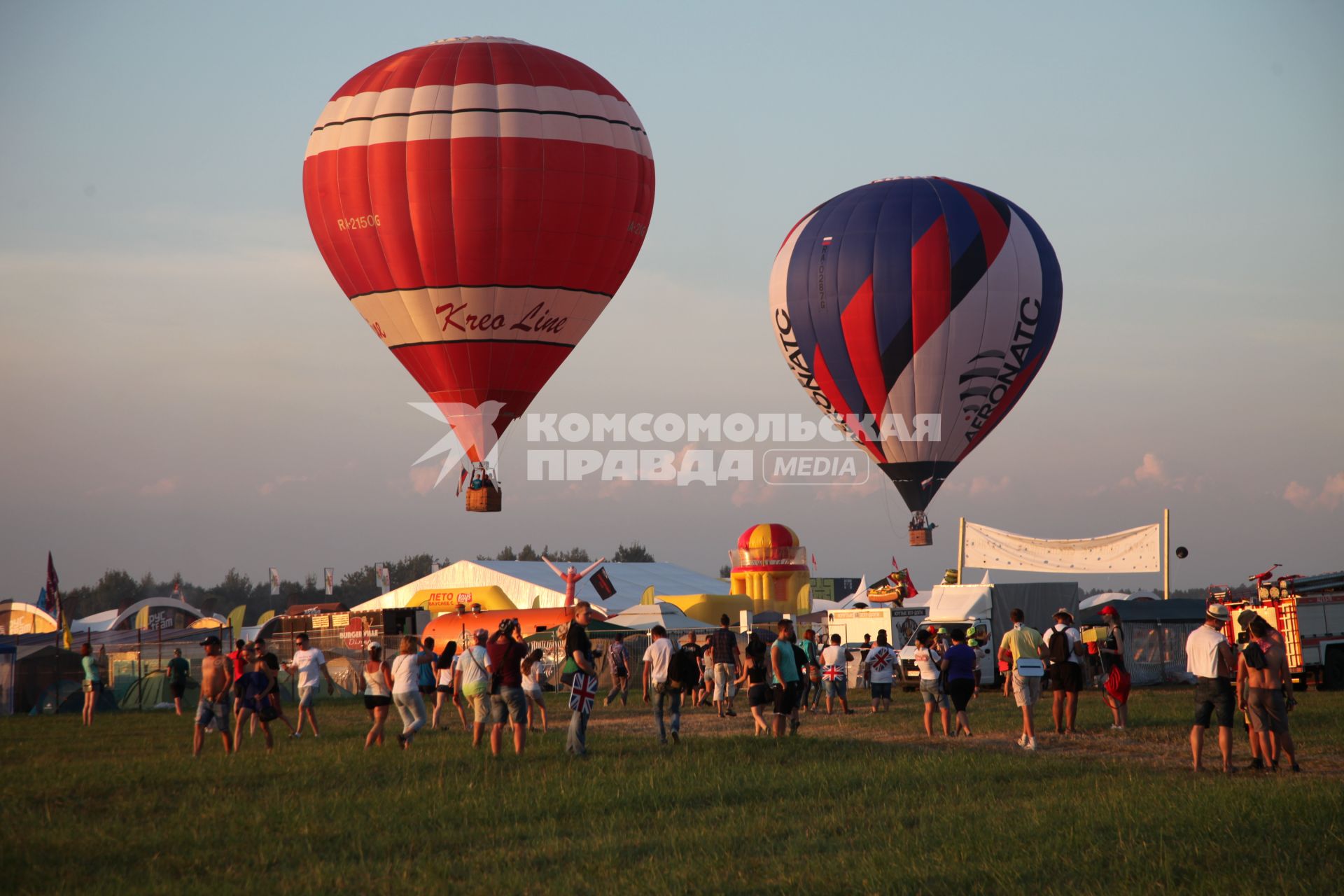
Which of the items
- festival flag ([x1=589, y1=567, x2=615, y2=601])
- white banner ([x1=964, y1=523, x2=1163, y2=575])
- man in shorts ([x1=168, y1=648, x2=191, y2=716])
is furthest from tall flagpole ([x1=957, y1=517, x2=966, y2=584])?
man in shorts ([x1=168, y1=648, x2=191, y2=716])

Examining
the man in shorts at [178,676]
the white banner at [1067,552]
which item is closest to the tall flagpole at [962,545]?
the white banner at [1067,552]

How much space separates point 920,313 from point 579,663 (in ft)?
78.8

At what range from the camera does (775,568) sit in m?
63.9

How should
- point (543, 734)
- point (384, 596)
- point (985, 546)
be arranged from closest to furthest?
point (543, 734), point (985, 546), point (384, 596)

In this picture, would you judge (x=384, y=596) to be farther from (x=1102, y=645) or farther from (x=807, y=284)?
(x=1102, y=645)

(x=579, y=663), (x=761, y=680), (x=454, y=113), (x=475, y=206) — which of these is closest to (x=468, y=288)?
(x=475, y=206)

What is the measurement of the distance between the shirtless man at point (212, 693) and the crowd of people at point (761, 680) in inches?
0.9

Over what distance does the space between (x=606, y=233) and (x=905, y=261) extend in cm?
1042

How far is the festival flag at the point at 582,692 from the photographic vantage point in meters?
16.4

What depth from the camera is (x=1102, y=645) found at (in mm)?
21172

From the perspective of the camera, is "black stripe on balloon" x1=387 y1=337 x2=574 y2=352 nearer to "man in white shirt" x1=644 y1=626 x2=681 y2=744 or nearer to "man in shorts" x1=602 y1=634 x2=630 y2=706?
"man in shorts" x1=602 y1=634 x2=630 y2=706

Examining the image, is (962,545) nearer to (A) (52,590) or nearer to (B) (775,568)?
(B) (775,568)

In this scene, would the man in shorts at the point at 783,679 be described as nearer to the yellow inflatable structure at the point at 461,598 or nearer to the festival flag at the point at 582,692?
the festival flag at the point at 582,692

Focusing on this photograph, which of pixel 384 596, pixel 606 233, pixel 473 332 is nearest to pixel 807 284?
pixel 606 233
